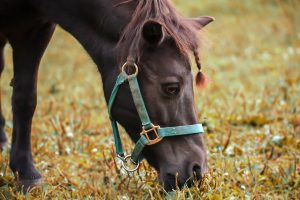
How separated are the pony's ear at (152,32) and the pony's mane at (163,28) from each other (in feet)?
0.09

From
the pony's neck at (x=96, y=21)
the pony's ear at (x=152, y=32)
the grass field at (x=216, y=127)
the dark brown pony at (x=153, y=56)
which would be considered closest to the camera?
the pony's ear at (x=152, y=32)

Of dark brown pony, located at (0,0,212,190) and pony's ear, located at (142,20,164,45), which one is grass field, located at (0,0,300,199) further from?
pony's ear, located at (142,20,164,45)

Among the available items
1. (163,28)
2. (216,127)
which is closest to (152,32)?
(163,28)

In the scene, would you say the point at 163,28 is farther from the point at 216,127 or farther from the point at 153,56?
the point at 216,127

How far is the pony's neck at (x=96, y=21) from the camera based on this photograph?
3373mm

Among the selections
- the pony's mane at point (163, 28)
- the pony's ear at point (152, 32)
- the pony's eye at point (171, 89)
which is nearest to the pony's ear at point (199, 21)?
the pony's mane at point (163, 28)

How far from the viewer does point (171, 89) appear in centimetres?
322

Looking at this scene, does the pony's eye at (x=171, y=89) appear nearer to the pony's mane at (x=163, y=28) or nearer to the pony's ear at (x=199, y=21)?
the pony's mane at (x=163, y=28)

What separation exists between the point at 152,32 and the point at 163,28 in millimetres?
71

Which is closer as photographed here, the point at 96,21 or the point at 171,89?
the point at 171,89

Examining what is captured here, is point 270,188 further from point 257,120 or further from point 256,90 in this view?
point 256,90

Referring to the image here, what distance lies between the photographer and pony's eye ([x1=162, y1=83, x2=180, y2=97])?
321 centimetres

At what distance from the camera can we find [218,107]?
19.7 ft

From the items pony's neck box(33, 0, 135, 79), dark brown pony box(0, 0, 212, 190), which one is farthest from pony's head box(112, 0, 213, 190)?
pony's neck box(33, 0, 135, 79)
